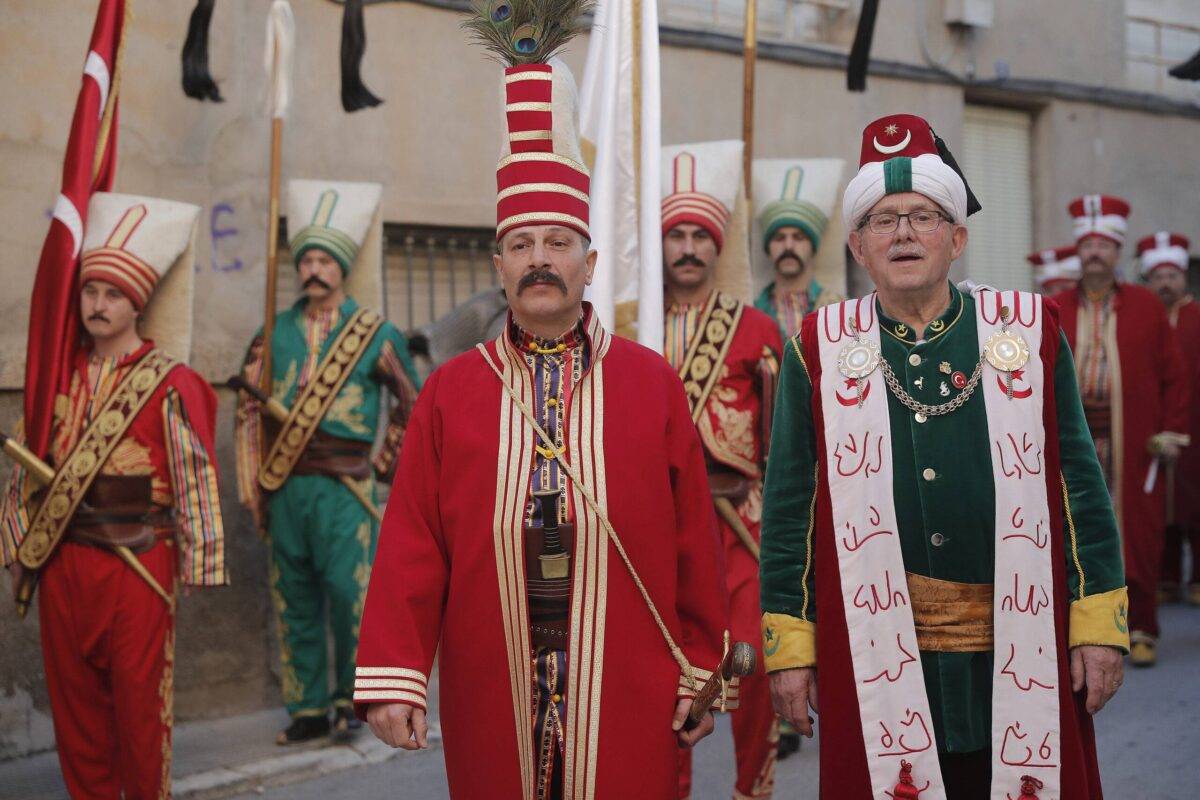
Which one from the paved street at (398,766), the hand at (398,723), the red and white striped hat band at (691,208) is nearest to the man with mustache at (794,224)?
the red and white striped hat band at (691,208)

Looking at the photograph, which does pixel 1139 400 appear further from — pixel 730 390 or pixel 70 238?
pixel 70 238

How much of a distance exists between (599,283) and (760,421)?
0.84 m

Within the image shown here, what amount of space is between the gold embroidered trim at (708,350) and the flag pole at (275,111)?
2.10 metres

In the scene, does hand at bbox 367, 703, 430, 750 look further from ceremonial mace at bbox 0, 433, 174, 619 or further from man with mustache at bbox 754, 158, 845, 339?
man with mustache at bbox 754, 158, 845, 339

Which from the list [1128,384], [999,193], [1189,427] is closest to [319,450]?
[1128,384]

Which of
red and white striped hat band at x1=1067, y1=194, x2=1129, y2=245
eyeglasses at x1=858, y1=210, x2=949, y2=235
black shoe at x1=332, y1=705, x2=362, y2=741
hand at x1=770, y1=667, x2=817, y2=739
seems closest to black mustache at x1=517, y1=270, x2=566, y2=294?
eyeglasses at x1=858, y1=210, x2=949, y2=235

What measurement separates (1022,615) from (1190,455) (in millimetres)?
6876

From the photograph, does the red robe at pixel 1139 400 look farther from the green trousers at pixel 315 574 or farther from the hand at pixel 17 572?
the hand at pixel 17 572

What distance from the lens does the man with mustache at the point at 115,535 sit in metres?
4.71

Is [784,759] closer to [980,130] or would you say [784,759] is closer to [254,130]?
[254,130]

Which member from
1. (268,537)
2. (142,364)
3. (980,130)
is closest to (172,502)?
(142,364)

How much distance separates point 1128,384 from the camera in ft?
24.7

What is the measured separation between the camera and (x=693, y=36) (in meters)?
8.61

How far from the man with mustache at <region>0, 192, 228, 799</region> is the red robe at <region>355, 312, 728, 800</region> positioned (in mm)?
1981
